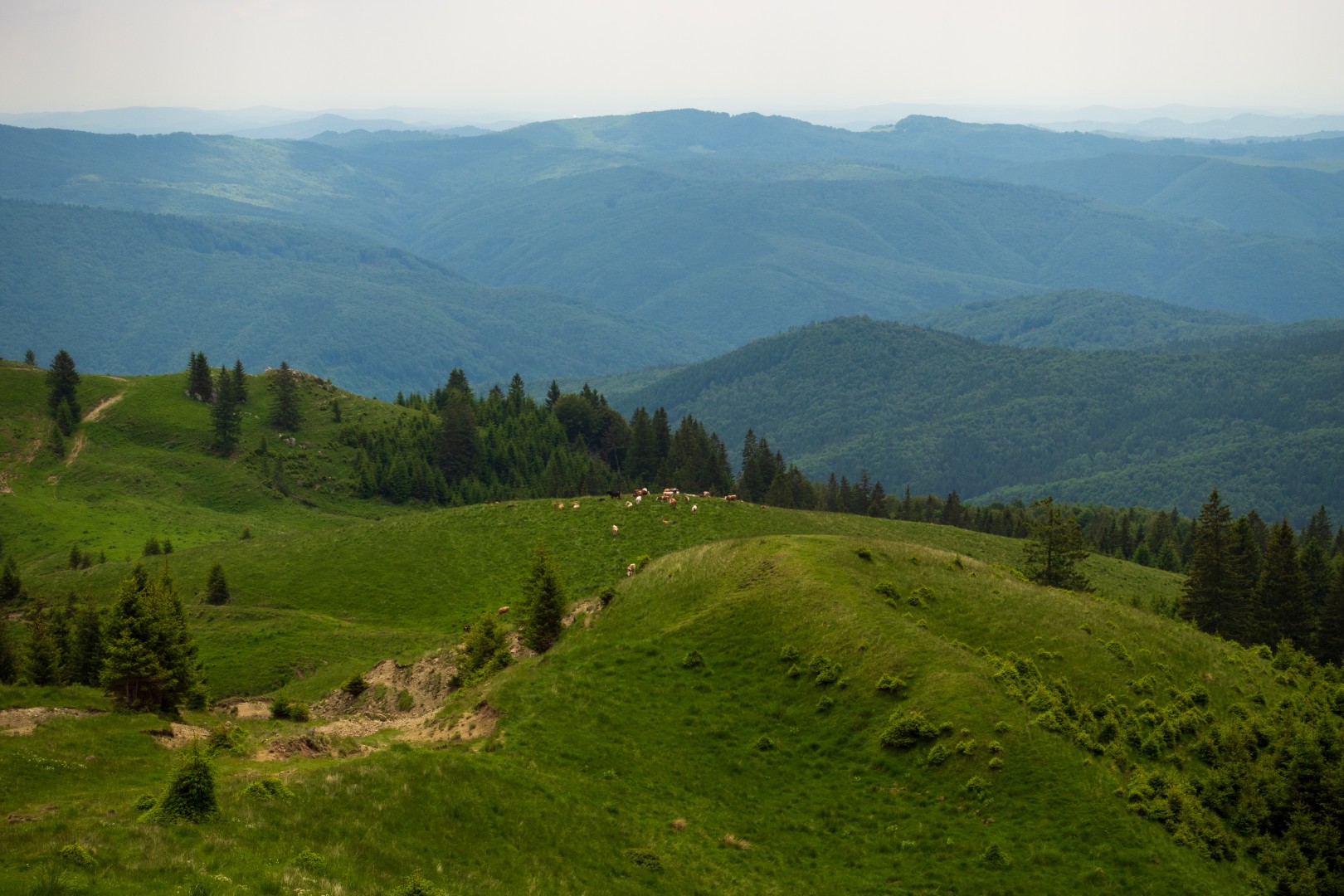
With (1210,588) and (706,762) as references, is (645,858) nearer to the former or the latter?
(706,762)

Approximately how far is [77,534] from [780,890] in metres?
102

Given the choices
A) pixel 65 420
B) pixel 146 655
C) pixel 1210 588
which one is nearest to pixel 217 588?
pixel 146 655

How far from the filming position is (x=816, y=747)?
34.4 metres

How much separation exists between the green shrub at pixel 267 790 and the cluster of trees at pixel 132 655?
56.8ft

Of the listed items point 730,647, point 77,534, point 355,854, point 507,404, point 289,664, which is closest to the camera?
point 355,854

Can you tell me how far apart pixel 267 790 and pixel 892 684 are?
21995mm

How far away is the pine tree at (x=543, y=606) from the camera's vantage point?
154 feet

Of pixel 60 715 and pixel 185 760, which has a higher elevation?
pixel 185 760

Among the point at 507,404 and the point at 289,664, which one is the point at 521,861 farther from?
the point at 507,404

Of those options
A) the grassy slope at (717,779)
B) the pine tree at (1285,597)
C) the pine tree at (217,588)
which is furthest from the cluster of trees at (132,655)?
the pine tree at (1285,597)

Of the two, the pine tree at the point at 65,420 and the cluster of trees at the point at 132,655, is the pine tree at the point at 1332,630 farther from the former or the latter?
the pine tree at the point at 65,420

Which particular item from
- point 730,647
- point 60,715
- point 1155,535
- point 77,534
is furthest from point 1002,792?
point 1155,535

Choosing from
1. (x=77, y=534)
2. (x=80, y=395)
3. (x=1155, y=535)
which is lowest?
(x=1155, y=535)

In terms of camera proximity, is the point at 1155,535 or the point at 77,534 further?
the point at 1155,535
